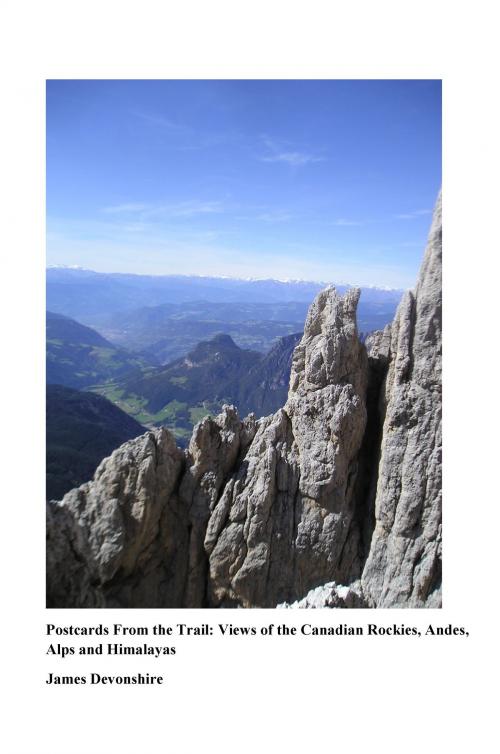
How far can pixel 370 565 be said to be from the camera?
16344mm

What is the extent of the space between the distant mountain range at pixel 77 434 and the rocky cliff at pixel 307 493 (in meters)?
31.1

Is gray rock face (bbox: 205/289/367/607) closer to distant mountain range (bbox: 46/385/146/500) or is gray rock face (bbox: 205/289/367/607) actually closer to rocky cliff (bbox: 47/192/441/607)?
rocky cliff (bbox: 47/192/441/607)

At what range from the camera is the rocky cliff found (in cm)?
1522

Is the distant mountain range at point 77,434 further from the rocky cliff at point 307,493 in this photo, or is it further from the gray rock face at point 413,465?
the gray rock face at point 413,465

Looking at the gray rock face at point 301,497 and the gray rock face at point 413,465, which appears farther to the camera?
the gray rock face at point 301,497

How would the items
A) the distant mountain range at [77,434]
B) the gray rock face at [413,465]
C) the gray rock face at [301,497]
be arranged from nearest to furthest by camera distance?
the gray rock face at [413,465] < the gray rock face at [301,497] < the distant mountain range at [77,434]

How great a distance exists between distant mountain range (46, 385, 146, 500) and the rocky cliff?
31123 mm

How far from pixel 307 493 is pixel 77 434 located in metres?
66.4

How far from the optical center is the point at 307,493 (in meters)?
16.6

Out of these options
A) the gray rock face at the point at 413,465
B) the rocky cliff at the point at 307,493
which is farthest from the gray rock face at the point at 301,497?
the gray rock face at the point at 413,465

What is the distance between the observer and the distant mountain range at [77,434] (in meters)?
51.9

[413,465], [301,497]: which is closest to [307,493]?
[301,497]

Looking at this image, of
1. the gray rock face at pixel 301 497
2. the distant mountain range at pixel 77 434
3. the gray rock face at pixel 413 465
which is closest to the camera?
the gray rock face at pixel 413 465

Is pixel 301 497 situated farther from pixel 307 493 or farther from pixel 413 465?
pixel 413 465
